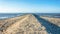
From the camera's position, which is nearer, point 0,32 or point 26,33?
point 26,33

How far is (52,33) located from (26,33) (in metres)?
1.47

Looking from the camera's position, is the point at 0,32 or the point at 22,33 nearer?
the point at 22,33

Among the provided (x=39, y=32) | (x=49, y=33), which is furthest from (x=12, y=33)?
(x=49, y=33)

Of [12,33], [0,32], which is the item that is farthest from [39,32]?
[0,32]

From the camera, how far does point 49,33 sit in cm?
848

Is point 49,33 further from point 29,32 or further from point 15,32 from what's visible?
point 15,32

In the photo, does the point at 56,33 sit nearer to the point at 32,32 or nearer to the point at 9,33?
the point at 32,32

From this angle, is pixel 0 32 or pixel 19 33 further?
pixel 0 32

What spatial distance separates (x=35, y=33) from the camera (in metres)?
8.49

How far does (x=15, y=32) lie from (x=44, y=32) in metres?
1.67

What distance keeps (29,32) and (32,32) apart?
0.18m

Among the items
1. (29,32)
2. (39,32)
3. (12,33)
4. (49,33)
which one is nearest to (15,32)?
(12,33)

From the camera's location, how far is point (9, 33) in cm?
887

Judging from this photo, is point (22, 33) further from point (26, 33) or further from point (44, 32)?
point (44, 32)
